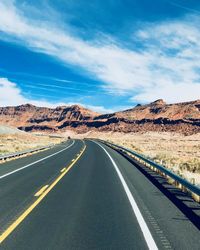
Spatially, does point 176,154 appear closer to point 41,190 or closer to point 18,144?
point 18,144

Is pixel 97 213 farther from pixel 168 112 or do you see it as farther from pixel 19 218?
pixel 168 112

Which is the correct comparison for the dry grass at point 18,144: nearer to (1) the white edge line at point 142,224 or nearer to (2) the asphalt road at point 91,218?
(2) the asphalt road at point 91,218

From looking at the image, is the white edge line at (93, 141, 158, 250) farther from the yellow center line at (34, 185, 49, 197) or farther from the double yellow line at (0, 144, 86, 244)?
the yellow center line at (34, 185, 49, 197)

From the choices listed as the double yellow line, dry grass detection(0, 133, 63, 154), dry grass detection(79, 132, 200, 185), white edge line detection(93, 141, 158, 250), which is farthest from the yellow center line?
dry grass detection(0, 133, 63, 154)

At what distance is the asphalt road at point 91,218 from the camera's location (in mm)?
6691

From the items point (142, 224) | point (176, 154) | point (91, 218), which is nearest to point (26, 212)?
point (91, 218)

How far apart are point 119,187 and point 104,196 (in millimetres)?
2030

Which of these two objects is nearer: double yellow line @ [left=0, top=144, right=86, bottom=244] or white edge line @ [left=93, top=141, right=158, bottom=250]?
white edge line @ [left=93, top=141, right=158, bottom=250]

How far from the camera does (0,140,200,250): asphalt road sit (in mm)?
6691

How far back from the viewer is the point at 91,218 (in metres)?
8.60

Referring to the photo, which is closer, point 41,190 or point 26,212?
point 26,212

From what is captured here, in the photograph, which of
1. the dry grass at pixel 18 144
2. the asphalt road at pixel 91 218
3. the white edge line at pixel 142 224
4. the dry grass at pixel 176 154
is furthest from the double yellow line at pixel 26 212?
the dry grass at pixel 18 144

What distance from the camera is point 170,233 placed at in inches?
287

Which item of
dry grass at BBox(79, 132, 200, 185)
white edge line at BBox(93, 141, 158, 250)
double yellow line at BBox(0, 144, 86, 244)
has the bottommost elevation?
double yellow line at BBox(0, 144, 86, 244)
